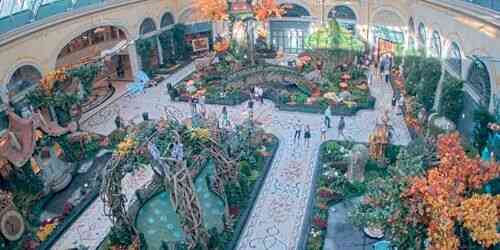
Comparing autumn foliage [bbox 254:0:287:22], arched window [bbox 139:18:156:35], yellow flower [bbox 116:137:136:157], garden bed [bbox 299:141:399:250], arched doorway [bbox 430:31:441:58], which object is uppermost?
autumn foliage [bbox 254:0:287:22]

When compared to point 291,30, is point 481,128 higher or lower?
lower

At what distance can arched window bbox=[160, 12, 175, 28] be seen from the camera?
137 feet

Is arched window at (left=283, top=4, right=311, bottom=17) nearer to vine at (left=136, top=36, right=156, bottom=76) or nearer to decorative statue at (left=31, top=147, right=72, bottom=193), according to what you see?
vine at (left=136, top=36, right=156, bottom=76)

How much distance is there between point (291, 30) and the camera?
43.6m

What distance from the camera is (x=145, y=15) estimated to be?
127 feet

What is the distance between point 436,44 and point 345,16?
13.8m

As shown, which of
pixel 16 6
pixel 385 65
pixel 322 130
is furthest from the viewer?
pixel 385 65

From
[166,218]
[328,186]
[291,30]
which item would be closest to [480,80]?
[328,186]

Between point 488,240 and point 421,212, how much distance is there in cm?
186

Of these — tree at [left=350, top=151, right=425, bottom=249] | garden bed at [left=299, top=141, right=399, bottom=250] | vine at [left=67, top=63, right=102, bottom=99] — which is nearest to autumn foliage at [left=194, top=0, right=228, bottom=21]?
vine at [left=67, top=63, right=102, bottom=99]

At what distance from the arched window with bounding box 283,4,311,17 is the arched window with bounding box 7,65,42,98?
24.2m

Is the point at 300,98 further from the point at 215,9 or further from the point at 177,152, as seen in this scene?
the point at 177,152

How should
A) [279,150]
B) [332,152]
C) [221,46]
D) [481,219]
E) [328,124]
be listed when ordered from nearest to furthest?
[481,219] < [332,152] < [279,150] < [328,124] < [221,46]

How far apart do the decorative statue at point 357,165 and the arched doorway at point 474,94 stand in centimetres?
578
